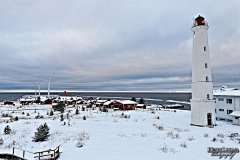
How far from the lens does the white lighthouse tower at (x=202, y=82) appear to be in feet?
78.4

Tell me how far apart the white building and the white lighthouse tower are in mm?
5526

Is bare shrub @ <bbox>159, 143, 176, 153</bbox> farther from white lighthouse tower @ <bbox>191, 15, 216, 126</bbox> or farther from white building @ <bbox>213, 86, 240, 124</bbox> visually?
white building @ <bbox>213, 86, 240, 124</bbox>

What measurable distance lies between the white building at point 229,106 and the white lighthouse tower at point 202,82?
18.1 ft

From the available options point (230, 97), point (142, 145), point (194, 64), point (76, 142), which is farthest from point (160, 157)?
point (230, 97)

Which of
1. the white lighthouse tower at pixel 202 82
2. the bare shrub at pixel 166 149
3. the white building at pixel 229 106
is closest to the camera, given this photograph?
the bare shrub at pixel 166 149

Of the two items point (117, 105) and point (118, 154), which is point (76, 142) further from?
point (117, 105)

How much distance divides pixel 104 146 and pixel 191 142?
26.7 feet

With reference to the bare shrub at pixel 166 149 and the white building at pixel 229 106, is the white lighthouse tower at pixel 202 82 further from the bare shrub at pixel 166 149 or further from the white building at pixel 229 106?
the bare shrub at pixel 166 149

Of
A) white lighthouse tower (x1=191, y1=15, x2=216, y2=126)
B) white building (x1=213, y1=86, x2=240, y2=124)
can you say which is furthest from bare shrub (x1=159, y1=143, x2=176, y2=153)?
white building (x1=213, y1=86, x2=240, y2=124)

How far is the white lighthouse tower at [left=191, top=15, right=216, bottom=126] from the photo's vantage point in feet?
78.4

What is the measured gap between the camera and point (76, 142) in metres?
13.8

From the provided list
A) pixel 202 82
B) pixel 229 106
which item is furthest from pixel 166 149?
pixel 229 106

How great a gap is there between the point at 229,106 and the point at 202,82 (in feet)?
33.4

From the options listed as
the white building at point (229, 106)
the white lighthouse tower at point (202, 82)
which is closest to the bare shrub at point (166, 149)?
the white lighthouse tower at point (202, 82)
